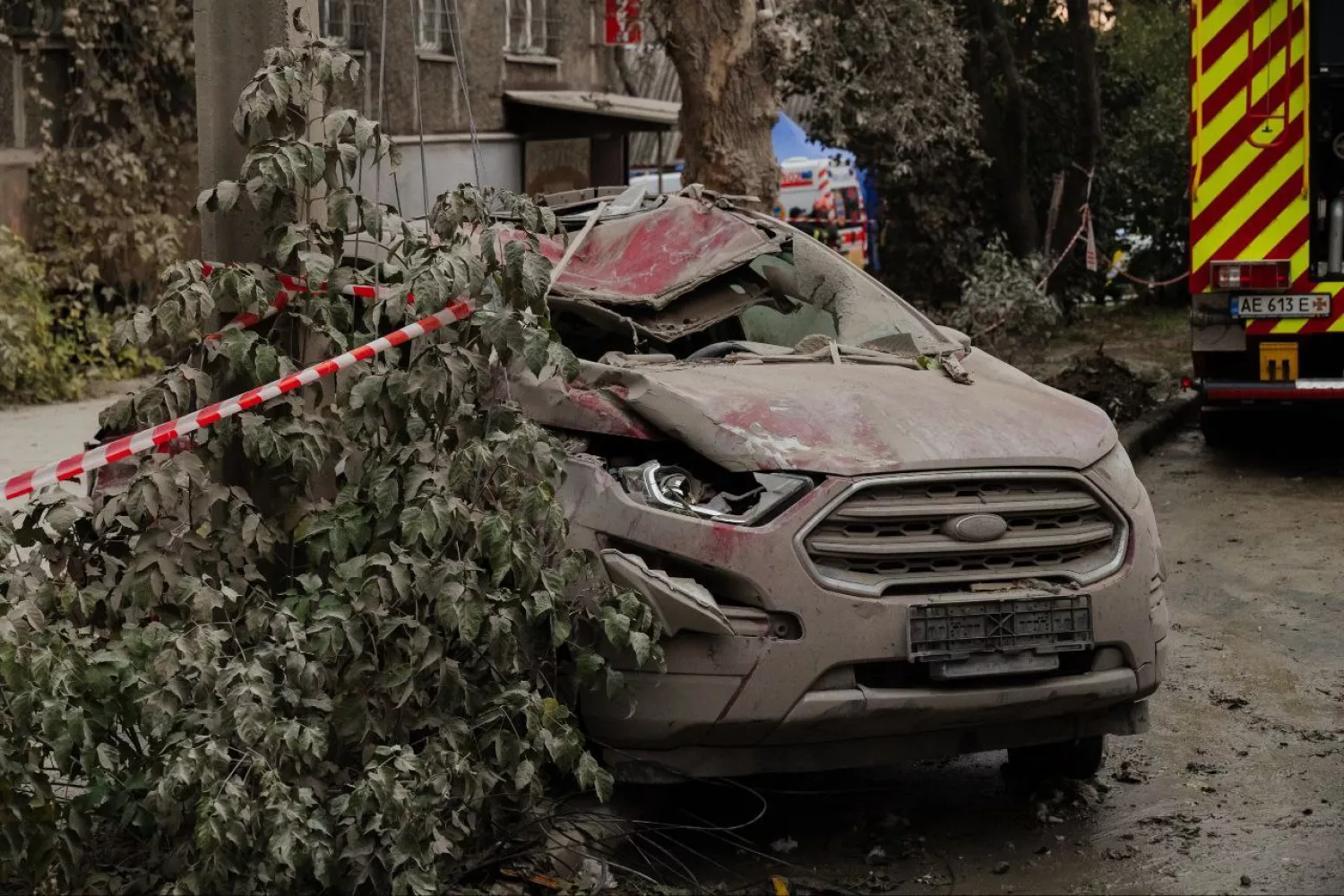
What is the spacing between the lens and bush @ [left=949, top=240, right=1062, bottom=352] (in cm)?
1467

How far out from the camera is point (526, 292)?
4.60 meters

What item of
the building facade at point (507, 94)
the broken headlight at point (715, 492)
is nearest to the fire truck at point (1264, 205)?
the broken headlight at point (715, 492)

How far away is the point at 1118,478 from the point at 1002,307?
385 inches

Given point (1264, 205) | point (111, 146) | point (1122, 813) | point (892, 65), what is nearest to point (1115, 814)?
point (1122, 813)

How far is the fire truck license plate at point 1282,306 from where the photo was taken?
10.2 m

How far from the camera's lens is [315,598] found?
4.36 meters

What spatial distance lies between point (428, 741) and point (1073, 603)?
5.69ft

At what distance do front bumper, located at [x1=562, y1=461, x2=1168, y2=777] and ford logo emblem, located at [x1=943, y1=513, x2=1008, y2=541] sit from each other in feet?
0.53

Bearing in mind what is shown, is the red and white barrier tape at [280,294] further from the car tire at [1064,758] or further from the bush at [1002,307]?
the bush at [1002,307]

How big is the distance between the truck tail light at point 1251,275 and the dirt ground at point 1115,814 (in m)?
3.66

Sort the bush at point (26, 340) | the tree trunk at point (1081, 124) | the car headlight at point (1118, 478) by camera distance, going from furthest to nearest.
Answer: the tree trunk at point (1081, 124) < the bush at point (26, 340) < the car headlight at point (1118, 478)

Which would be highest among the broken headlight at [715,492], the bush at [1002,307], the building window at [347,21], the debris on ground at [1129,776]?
the building window at [347,21]

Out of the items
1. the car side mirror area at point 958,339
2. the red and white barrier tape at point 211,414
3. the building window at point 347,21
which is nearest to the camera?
the red and white barrier tape at point 211,414

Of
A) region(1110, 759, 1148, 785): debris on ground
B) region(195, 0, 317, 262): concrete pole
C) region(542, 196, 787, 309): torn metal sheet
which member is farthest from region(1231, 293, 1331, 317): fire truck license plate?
region(195, 0, 317, 262): concrete pole
